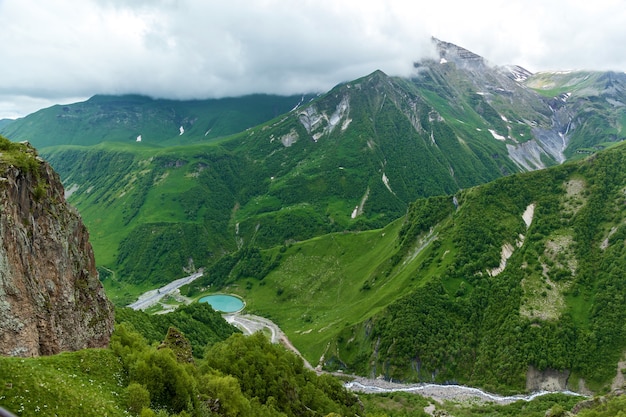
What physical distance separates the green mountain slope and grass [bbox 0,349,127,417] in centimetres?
12374

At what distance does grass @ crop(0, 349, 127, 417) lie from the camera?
1276 inches

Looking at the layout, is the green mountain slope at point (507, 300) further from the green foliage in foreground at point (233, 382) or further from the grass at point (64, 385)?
the grass at point (64, 385)

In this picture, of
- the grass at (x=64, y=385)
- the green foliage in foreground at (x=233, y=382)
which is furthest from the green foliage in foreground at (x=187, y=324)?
the grass at (x=64, y=385)

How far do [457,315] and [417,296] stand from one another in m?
15.7

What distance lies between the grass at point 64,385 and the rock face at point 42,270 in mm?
6326

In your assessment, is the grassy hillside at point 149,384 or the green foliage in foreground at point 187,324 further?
the green foliage in foreground at point 187,324

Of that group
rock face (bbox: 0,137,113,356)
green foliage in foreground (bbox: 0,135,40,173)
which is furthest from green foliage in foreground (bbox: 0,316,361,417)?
green foliage in foreground (bbox: 0,135,40,173)

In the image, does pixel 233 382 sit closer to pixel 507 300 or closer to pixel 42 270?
pixel 42 270

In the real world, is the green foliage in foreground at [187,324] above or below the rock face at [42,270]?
below

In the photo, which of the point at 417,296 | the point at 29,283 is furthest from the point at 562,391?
the point at 29,283

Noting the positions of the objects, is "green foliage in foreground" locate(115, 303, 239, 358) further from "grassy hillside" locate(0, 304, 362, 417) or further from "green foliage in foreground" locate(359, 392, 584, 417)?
"green foliage in foreground" locate(359, 392, 584, 417)

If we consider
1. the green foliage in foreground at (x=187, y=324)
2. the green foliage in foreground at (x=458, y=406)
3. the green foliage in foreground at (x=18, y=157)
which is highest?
the green foliage in foreground at (x=18, y=157)

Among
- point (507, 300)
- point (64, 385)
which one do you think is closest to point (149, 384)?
point (64, 385)

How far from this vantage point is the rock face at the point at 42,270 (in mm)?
44062
